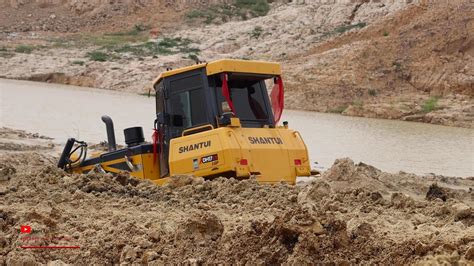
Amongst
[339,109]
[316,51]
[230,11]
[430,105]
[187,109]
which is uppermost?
[230,11]

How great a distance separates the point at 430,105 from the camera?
32062mm

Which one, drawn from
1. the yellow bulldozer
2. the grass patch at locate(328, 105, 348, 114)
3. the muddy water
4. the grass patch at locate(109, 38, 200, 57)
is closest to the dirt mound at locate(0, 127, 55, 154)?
the muddy water

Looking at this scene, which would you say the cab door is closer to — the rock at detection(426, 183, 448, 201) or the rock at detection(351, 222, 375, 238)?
the rock at detection(426, 183, 448, 201)

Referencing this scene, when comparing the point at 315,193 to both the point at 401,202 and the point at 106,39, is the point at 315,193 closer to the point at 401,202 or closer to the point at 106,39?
the point at 401,202

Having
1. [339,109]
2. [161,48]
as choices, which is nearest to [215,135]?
[339,109]

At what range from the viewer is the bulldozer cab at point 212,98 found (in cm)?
959

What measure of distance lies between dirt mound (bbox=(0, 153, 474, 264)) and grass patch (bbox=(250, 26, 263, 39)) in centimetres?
3405

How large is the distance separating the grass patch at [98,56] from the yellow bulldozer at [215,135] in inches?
1224

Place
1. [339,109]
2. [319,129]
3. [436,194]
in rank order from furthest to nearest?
[339,109], [319,129], [436,194]

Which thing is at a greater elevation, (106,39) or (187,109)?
(106,39)

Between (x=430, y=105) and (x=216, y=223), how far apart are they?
89.6ft

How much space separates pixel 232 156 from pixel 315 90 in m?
25.8

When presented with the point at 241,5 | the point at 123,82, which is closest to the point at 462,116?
the point at 123,82

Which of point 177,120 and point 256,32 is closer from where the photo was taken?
point 177,120
